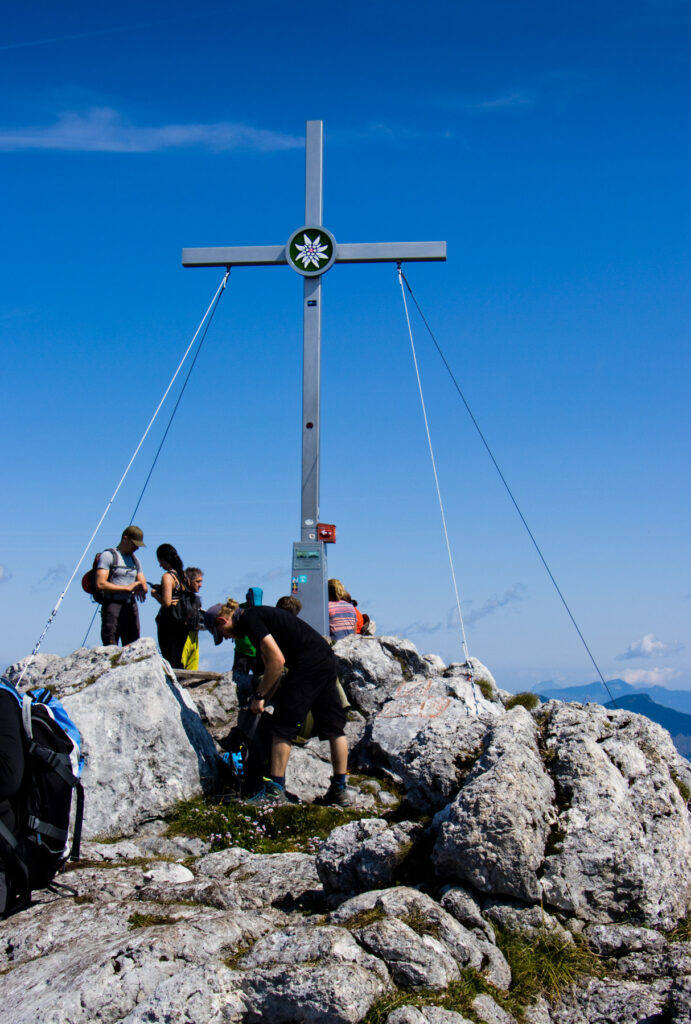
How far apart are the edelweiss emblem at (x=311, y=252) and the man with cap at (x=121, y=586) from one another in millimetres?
6206

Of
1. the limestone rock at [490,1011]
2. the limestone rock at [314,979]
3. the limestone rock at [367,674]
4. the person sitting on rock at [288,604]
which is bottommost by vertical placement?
the limestone rock at [490,1011]

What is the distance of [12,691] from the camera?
6109 mm

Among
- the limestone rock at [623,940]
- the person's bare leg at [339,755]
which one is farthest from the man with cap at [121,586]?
the limestone rock at [623,940]

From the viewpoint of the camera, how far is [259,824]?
848 centimetres

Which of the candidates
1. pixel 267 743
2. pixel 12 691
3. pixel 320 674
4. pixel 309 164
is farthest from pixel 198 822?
pixel 309 164

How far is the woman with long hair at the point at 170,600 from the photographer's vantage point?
1169 centimetres

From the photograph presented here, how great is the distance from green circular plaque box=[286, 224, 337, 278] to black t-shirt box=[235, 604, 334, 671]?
7833 millimetres

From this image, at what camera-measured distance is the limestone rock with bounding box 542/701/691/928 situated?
210 inches

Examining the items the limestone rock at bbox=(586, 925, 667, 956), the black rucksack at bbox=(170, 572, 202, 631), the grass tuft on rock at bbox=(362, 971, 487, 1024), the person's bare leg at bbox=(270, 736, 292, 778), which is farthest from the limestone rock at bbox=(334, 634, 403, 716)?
the grass tuft on rock at bbox=(362, 971, 487, 1024)

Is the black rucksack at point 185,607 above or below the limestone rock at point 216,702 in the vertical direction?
above

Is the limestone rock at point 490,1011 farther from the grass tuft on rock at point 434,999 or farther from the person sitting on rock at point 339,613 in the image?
the person sitting on rock at point 339,613

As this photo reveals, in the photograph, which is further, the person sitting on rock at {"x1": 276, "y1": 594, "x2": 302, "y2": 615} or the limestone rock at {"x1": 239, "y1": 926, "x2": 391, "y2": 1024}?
the person sitting on rock at {"x1": 276, "y1": 594, "x2": 302, "y2": 615}

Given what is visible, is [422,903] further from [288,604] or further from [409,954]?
[288,604]

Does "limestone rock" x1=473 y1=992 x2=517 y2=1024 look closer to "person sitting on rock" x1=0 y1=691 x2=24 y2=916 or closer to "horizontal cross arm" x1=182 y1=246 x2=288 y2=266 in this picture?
"person sitting on rock" x1=0 y1=691 x2=24 y2=916
